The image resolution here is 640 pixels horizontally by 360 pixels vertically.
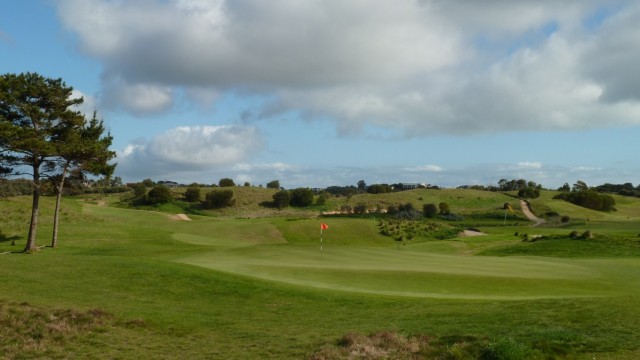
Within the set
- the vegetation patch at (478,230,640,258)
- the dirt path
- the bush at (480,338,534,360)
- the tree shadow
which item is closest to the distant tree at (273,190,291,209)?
the dirt path

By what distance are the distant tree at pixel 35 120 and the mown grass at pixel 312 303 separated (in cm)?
926

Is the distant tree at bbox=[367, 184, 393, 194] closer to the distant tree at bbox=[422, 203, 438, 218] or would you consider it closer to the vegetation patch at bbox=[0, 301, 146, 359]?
the distant tree at bbox=[422, 203, 438, 218]

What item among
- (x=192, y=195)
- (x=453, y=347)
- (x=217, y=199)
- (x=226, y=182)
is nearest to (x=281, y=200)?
(x=217, y=199)

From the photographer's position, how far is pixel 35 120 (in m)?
41.2

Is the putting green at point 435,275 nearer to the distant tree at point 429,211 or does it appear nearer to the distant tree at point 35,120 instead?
the distant tree at point 35,120

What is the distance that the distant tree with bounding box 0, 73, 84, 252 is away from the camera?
1512 inches

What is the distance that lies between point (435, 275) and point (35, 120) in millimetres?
31317

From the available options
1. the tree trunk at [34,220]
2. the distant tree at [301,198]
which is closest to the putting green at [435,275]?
the tree trunk at [34,220]

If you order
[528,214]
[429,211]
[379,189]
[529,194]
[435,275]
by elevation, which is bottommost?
[435,275]

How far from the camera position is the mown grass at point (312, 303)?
1345 centimetres

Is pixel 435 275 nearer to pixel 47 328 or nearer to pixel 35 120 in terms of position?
pixel 47 328

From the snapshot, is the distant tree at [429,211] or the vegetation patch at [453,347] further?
the distant tree at [429,211]

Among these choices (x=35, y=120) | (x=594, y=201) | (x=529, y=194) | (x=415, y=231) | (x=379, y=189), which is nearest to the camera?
(x=35, y=120)

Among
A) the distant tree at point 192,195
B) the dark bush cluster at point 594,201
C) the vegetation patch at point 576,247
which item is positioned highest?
the dark bush cluster at point 594,201
